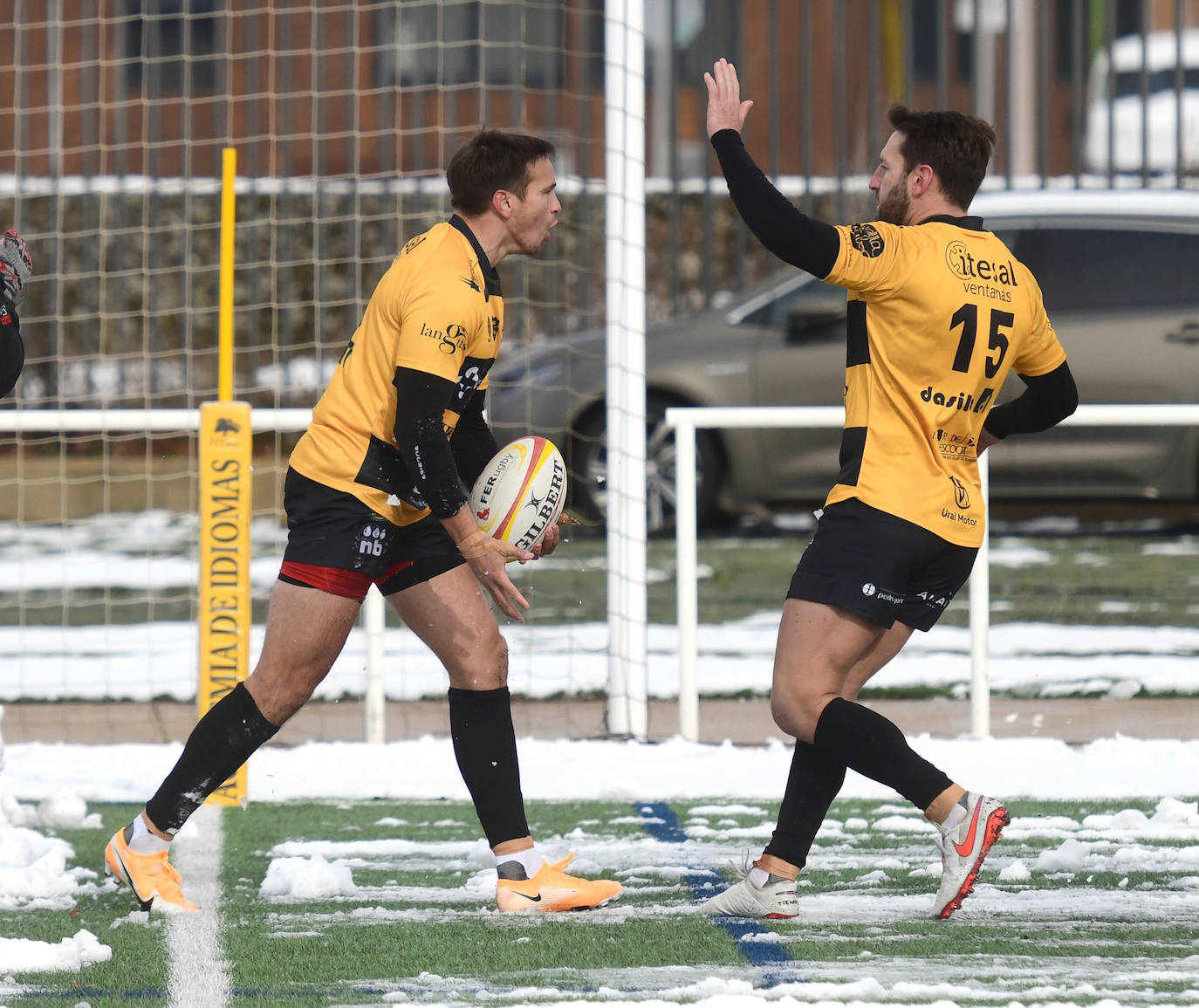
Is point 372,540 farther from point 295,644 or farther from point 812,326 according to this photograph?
point 812,326

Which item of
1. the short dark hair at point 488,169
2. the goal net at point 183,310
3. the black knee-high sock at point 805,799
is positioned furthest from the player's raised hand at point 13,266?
the goal net at point 183,310

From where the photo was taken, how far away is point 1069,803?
5.54 metres

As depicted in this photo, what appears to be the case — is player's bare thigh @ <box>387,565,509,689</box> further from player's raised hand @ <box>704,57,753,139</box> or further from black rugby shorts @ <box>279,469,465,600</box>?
player's raised hand @ <box>704,57,753,139</box>

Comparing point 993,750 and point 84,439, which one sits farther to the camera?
point 84,439

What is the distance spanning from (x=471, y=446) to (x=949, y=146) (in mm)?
1425

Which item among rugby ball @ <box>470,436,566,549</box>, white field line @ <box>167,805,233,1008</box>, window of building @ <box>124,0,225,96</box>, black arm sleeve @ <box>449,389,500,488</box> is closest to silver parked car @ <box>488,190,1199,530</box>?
white field line @ <box>167,805,233,1008</box>

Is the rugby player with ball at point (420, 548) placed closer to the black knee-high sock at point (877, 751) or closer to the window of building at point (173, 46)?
the black knee-high sock at point (877, 751)

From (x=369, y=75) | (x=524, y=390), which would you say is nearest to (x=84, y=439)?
(x=524, y=390)

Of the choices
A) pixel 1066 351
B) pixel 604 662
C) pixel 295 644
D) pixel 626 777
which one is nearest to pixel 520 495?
pixel 295 644

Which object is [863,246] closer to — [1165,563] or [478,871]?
[478,871]

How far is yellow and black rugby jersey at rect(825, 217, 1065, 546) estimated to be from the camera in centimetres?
405

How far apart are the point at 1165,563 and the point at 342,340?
5.97m

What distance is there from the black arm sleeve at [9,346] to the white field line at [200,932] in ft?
4.21

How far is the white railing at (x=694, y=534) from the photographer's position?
638 cm
